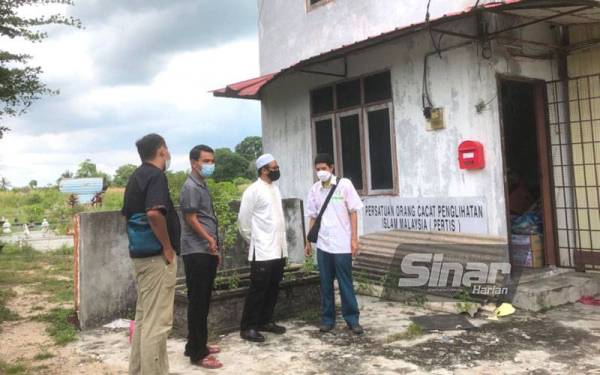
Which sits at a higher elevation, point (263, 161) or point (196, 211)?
point (263, 161)

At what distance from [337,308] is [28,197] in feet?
96.2

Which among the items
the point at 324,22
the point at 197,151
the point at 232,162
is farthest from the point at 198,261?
the point at 232,162

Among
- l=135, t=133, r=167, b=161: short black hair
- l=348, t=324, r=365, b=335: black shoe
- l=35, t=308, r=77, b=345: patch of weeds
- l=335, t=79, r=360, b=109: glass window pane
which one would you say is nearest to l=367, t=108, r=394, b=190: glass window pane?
l=335, t=79, r=360, b=109: glass window pane

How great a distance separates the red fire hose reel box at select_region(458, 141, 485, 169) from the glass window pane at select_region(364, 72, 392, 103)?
154cm

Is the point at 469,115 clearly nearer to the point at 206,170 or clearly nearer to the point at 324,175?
the point at 324,175

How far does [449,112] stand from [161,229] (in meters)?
4.31

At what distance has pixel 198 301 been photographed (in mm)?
4469

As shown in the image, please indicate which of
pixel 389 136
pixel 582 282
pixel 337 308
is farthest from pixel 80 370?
pixel 582 282

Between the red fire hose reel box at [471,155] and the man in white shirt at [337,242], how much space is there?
1.85 meters

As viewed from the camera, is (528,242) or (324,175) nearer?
(324,175)

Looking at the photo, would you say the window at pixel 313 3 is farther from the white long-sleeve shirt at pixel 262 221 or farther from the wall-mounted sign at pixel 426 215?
the white long-sleeve shirt at pixel 262 221

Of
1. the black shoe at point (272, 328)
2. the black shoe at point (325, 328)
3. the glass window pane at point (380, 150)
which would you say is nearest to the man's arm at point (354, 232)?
the black shoe at point (325, 328)

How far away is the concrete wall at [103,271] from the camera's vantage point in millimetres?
5789

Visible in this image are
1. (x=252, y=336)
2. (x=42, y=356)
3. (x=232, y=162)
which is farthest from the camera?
(x=232, y=162)
